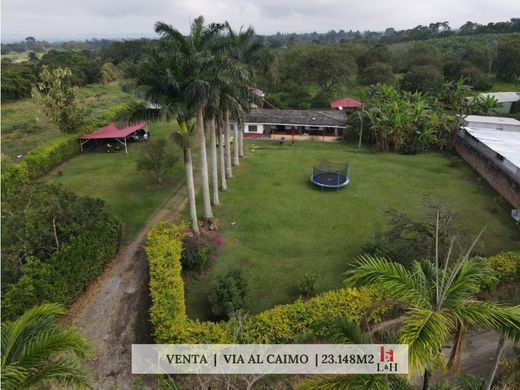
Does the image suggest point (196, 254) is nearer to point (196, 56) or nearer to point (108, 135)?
point (196, 56)

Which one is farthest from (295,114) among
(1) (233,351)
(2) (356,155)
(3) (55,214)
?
(1) (233,351)

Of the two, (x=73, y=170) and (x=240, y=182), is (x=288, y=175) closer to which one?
(x=240, y=182)

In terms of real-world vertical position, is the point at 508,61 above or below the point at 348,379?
above

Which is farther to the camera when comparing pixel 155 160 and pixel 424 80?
pixel 424 80

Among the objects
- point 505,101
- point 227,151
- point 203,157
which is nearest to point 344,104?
point 505,101

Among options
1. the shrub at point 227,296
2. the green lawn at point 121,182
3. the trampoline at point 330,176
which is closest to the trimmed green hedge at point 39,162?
the green lawn at point 121,182

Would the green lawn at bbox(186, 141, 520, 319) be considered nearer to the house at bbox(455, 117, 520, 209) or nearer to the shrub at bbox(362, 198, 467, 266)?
the house at bbox(455, 117, 520, 209)
